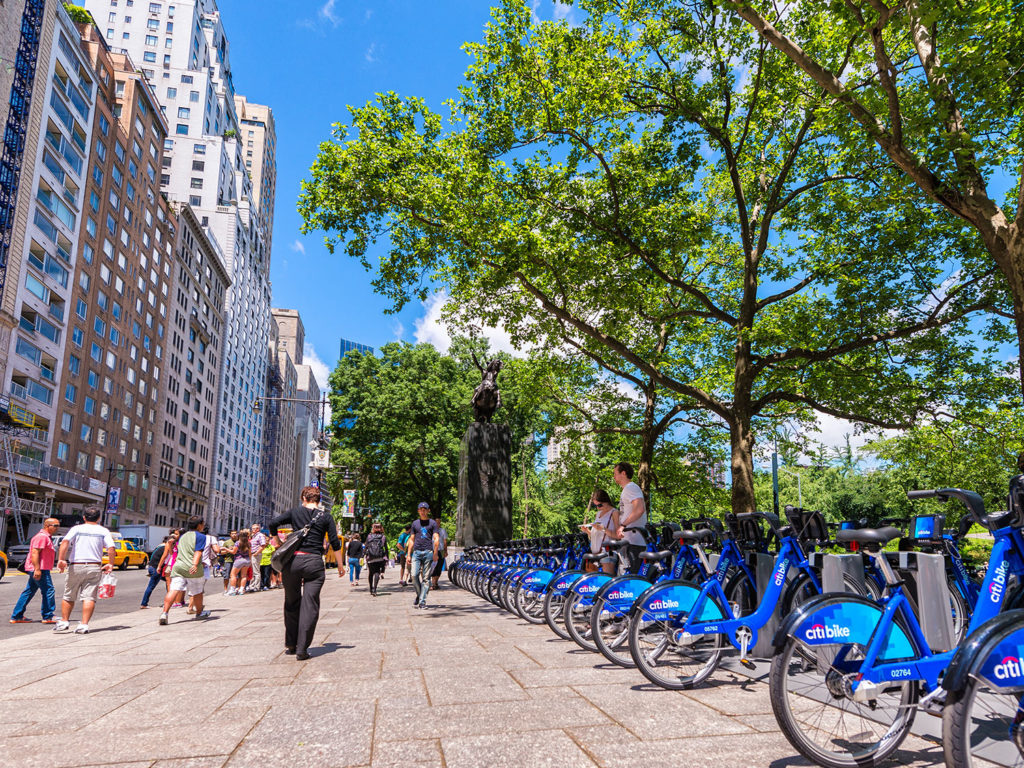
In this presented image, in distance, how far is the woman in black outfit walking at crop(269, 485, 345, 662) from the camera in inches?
278

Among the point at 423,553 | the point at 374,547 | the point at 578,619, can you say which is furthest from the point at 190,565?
the point at 578,619

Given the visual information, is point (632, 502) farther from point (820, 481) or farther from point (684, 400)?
point (820, 481)

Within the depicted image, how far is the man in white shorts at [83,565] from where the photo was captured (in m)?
9.97

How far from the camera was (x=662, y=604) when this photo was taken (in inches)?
202

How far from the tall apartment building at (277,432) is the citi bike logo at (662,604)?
107 metres

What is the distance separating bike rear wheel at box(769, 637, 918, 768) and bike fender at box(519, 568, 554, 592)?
5.80m

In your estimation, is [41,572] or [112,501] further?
[112,501]

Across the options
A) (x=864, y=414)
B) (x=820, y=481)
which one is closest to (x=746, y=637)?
(x=864, y=414)

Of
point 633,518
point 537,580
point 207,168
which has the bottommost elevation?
point 537,580

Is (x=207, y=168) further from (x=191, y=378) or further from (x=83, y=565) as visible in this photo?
(x=83, y=565)

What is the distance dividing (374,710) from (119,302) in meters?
61.5

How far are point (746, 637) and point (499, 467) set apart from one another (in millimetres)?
14763

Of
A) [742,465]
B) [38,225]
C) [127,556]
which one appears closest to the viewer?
[742,465]

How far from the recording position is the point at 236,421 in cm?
9938
